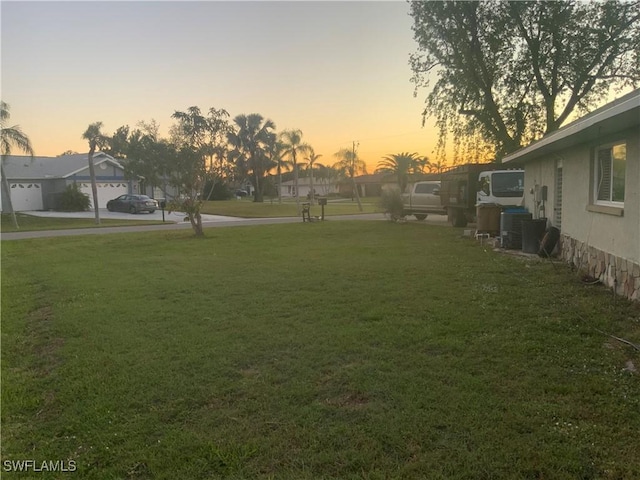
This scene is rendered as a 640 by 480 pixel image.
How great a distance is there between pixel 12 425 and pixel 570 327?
17.4 feet

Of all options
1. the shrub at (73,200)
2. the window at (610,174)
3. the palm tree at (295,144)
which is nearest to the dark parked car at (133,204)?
the shrub at (73,200)

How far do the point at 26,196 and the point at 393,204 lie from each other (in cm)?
2923

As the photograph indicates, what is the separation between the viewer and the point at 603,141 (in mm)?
7617

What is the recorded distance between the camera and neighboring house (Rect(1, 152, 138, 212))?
120 ft

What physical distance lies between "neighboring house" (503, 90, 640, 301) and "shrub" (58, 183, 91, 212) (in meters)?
33.9

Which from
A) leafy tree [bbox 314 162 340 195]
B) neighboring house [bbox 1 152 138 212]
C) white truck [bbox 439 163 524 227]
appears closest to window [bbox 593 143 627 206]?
white truck [bbox 439 163 524 227]

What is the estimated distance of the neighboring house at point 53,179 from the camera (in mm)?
36469

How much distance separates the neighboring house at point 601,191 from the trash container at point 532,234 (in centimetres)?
37

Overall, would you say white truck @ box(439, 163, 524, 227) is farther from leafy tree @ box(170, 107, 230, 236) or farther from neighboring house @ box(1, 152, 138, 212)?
neighboring house @ box(1, 152, 138, 212)

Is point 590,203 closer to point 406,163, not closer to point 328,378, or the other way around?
point 328,378

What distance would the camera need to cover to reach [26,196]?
3678 centimetres

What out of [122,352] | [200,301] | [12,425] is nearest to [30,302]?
[200,301]

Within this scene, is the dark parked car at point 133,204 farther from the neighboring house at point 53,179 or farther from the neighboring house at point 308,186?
the neighboring house at point 308,186

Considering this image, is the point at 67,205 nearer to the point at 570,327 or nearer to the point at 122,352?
the point at 122,352
